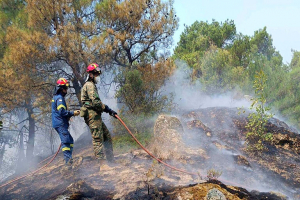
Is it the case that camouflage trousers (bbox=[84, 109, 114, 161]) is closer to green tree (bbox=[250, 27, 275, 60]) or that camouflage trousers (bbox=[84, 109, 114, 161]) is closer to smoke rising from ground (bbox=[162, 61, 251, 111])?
smoke rising from ground (bbox=[162, 61, 251, 111])

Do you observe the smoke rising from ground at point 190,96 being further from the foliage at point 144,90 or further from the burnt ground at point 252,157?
the burnt ground at point 252,157

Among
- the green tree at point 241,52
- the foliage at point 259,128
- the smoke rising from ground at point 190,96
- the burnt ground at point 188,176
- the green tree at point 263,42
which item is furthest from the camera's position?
the green tree at point 263,42

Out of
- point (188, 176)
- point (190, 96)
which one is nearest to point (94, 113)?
point (188, 176)

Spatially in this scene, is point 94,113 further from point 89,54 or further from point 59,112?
point 89,54

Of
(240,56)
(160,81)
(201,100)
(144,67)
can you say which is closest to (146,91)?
(160,81)

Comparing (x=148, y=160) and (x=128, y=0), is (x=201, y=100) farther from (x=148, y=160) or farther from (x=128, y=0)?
(x=148, y=160)

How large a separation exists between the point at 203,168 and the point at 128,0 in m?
8.05

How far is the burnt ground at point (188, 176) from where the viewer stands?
382 cm

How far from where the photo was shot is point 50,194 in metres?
4.34

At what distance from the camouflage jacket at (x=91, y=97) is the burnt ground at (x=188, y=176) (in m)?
1.35

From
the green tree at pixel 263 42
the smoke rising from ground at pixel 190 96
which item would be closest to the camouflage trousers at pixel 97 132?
the smoke rising from ground at pixel 190 96

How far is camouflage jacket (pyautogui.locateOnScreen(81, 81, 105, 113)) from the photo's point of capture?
4887mm

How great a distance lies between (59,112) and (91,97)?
0.91 metres

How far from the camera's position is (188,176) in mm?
4664
